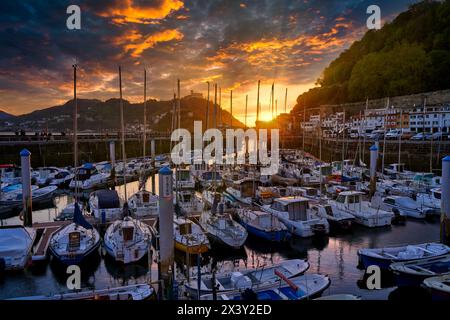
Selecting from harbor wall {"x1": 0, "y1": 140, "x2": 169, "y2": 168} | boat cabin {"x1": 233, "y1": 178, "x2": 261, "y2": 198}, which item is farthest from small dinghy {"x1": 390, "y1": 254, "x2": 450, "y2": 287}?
harbor wall {"x1": 0, "y1": 140, "x2": 169, "y2": 168}

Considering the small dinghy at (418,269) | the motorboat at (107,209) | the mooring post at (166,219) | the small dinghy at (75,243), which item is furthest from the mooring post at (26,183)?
the small dinghy at (418,269)

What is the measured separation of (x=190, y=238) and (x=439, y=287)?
30.1 feet

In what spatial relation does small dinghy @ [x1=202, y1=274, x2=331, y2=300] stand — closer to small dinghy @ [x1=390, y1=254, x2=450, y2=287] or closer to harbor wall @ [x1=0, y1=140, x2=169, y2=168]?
small dinghy @ [x1=390, y1=254, x2=450, y2=287]

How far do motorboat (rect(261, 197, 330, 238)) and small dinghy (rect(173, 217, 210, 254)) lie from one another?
4868mm

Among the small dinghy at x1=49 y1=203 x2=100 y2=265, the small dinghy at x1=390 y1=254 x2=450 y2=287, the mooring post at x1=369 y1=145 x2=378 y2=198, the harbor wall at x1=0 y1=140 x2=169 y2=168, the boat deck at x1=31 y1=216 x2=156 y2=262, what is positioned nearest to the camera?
the small dinghy at x1=390 y1=254 x2=450 y2=287

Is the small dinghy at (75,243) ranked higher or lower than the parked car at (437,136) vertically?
lower

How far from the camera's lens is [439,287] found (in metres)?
8.87

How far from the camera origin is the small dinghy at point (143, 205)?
2027 cm

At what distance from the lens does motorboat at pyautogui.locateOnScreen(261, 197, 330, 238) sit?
17328mm

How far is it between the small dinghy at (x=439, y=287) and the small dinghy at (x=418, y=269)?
0.90 m

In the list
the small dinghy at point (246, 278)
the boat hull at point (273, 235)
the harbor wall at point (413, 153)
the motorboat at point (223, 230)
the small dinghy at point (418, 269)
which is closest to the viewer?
the small dinghy at point (246, 278)

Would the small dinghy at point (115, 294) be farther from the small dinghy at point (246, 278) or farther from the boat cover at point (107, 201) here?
the boat cover at point (107, 201)

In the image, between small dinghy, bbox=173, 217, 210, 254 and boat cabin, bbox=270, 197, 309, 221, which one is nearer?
small dinghy, bbox=173, 217, 210, 254
